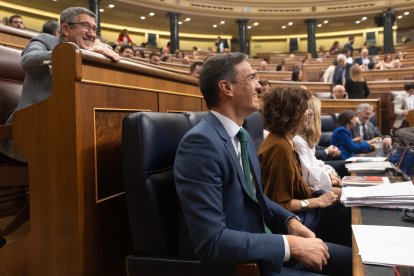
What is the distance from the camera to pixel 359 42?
16.4 m

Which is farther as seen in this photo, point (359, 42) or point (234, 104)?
point (359, 42)

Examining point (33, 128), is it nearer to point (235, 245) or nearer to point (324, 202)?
point (235, 245)

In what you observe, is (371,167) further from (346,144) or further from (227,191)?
(227,191)

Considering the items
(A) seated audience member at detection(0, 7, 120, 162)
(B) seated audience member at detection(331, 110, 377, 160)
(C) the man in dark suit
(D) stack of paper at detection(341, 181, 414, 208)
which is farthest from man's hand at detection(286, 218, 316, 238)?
(B) seated audience member at detection(331, 110, 377, 160)

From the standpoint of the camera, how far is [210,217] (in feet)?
2.86

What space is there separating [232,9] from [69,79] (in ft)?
42.2

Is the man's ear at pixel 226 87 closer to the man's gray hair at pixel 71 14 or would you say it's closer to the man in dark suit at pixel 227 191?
the man in dark suit at pixel 227 191

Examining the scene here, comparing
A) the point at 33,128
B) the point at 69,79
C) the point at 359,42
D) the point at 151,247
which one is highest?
the point at 359,42

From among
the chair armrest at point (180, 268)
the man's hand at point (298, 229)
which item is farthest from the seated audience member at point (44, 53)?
the man's hand at point (298, 229)

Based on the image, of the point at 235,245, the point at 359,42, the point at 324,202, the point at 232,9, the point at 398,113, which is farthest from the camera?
the point at 359,42

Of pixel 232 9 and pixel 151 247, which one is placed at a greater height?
pixel 232 9

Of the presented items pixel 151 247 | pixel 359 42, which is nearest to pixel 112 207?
pixel 151 247

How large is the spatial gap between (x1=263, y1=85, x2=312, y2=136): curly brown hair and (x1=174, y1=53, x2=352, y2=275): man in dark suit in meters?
0.40

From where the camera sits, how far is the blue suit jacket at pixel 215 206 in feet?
2.86
